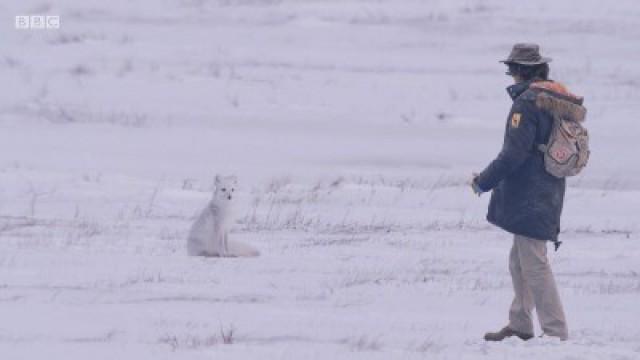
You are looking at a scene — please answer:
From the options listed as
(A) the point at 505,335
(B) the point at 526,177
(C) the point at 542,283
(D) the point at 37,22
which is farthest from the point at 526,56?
(D) the point at 37,22

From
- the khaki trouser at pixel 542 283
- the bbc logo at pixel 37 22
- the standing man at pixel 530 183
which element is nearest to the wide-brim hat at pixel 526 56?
the standing man at pixel 530 183

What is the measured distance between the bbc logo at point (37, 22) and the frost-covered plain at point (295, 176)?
417 millimetres

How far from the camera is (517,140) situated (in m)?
7.46

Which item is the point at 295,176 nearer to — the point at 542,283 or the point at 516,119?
the point at 542,283

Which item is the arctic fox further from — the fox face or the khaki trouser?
the khaki trouser

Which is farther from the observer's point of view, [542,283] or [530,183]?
[542,283]

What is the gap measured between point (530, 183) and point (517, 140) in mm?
287

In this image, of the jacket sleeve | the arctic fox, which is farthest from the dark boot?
the arctic fox

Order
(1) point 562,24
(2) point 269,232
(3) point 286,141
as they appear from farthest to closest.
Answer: (1) point 562,24 → (3) point 286,141 → (2) point 269,232

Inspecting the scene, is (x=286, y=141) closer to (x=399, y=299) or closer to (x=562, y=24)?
(x=399, y=299)

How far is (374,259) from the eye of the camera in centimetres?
1107

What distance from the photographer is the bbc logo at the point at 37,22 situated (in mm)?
32031

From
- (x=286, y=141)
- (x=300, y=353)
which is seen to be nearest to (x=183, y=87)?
(x=286, y=141)

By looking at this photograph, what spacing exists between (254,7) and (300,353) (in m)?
28.0
